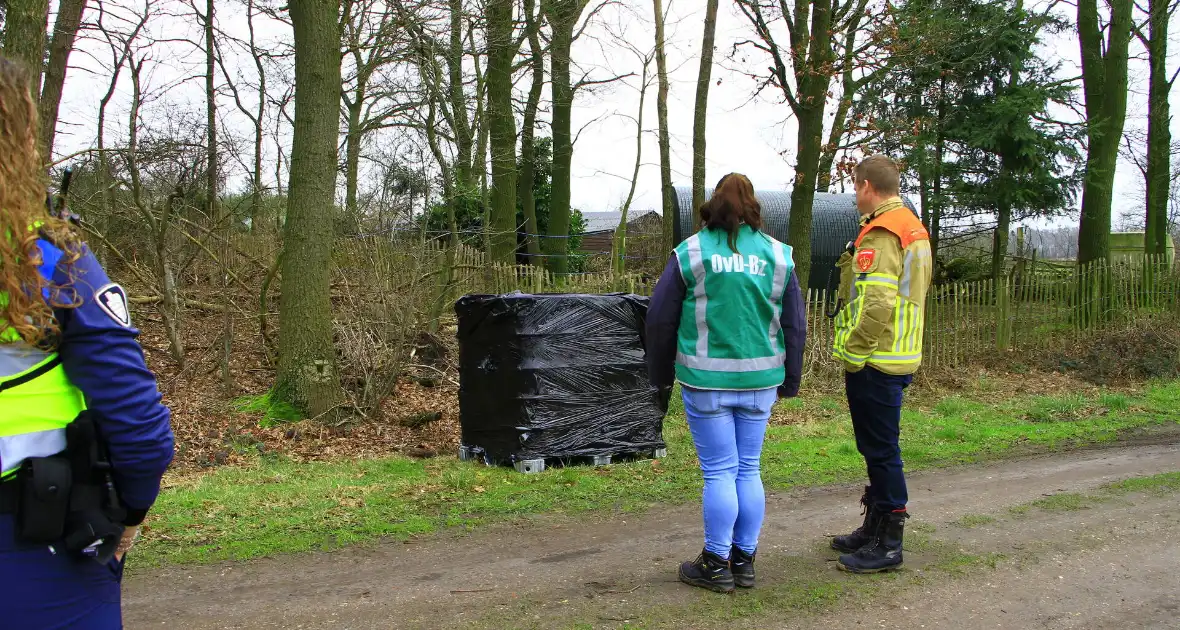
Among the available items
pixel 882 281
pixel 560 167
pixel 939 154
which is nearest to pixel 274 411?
pixel 882 281

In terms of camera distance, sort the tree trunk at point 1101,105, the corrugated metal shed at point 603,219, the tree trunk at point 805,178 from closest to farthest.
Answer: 1. the tree trunk at point 805,178
2. the tree trunk at point 1101,105
3. the corrugated metal shed at point 603,219

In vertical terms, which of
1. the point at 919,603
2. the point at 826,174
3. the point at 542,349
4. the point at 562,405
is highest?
the point at 826,174

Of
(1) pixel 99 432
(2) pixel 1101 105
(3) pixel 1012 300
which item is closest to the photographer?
(1) pixel 99 432

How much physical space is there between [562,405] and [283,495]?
2.07 metres

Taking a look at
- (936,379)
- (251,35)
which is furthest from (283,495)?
(251,35)

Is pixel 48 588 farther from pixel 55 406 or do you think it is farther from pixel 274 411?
pixel 274 411

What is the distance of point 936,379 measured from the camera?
11992 mm

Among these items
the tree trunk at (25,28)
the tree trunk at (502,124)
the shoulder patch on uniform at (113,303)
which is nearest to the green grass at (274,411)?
the tree trunk at (25,28)

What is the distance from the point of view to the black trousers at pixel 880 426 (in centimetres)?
429

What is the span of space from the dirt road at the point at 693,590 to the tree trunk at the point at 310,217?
4.00 meters

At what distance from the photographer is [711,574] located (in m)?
4.06

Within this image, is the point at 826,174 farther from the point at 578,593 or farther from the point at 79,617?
the point at 79,617

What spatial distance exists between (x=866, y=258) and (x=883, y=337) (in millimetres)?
407

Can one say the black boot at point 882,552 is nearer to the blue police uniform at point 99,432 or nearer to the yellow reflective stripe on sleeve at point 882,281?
the yellow reflective stripe on sleeve at point 882,281
